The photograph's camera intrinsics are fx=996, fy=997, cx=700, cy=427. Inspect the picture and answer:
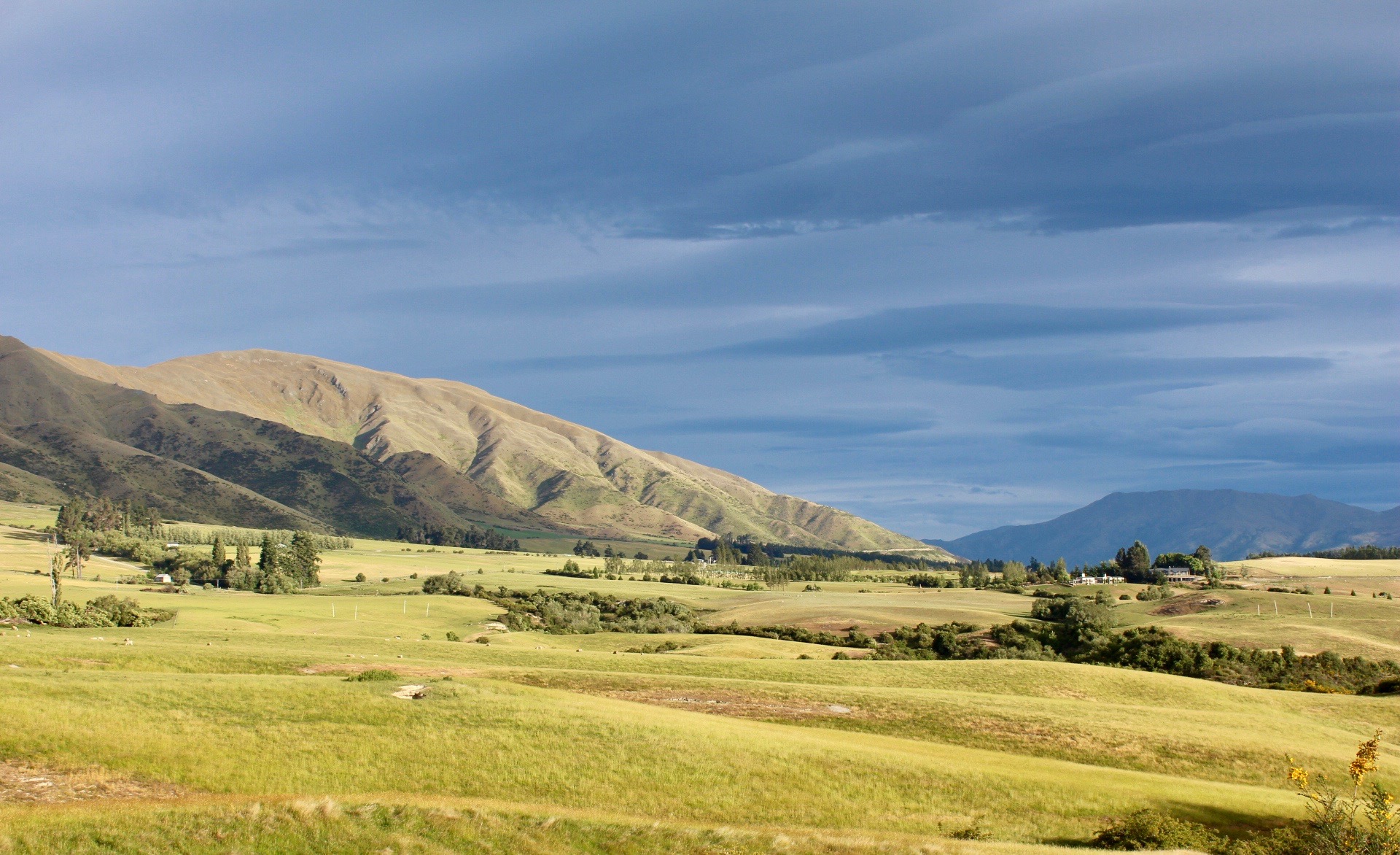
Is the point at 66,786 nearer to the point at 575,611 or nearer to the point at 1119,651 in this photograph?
the point at 1119,651

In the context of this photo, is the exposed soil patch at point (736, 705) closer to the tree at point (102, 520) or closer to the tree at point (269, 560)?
the tree at point (269, 560)

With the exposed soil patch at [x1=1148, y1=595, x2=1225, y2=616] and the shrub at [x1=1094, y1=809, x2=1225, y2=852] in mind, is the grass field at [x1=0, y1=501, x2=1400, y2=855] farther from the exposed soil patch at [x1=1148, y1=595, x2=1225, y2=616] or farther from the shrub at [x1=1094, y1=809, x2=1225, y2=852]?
the exposed soil patch at [x1=1148, y1=595, x2=1225, y2=616]

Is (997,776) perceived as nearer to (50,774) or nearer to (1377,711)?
(50,774)

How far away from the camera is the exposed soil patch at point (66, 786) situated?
22.0 m

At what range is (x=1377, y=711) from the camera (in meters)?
45.5

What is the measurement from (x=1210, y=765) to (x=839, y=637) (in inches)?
1916

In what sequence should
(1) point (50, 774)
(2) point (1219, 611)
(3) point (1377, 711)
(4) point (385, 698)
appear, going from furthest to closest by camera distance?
(2) point (1219, 611)
(3) point (1377, 711)
(4) point (385, 698)
(1) point (50, 774)

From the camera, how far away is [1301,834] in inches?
986

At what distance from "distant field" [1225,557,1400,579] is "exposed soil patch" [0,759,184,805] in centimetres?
16347

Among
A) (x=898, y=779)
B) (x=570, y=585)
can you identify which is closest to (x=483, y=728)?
(x=898, y=779)

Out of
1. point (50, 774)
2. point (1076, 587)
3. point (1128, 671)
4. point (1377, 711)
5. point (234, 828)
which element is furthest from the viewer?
point (1076, 587)

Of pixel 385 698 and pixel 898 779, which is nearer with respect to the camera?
pixel 898 779

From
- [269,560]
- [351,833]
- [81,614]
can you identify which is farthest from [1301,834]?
[269,560]

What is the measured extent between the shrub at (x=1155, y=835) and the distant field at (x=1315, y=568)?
147 meters
